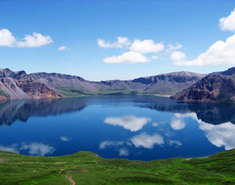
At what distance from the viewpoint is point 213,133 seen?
116 m

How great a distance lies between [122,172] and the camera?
49219mm

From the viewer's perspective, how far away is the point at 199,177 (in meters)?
46.7

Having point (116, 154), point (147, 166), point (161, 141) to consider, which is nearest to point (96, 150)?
point (116, 154)

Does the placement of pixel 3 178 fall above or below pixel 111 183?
above

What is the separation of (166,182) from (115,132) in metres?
73.1

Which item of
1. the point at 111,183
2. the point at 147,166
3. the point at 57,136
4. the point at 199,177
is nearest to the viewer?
the point at 111,183

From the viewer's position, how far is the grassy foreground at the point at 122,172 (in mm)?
40781

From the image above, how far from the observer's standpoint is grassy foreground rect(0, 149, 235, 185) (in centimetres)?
4078

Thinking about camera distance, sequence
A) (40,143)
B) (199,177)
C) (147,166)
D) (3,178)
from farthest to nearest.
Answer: (40,143)
(147,166)
(199,177)
(3,178)

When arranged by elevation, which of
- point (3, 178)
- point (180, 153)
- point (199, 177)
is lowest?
point (180, 153)

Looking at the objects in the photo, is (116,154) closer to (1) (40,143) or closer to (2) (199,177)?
(2) (199,177)

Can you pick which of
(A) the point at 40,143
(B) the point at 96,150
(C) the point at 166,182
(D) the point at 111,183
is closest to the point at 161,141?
(B) the point at 96,150

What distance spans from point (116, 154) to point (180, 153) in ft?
101

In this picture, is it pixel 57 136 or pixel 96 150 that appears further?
pixel 57 136
